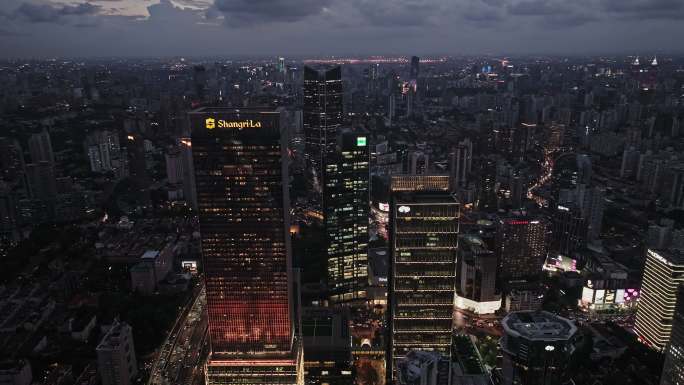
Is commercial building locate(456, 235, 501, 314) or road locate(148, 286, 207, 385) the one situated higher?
commercial building locate(456, 235, 501, 314)

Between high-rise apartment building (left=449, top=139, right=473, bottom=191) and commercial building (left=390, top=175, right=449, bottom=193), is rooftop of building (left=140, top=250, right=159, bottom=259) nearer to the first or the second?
commercial building (left=390, top=175, right=449, bottom=193)

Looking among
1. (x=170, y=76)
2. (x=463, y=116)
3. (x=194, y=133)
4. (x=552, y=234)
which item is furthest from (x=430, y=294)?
(x=170, y=76)

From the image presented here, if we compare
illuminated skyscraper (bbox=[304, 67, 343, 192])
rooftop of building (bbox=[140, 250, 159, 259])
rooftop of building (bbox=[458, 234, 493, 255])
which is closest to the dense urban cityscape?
rooftop of building (bbox=[458, 234, 493, 255])

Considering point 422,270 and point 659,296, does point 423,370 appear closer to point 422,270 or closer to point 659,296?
point 422,270

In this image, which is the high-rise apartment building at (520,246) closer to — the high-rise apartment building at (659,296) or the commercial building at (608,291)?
the commercial building at (608,291)

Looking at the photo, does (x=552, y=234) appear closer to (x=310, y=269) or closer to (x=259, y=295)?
(x=310, y=269)

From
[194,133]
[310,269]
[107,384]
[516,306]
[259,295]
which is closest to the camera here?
[194,133]

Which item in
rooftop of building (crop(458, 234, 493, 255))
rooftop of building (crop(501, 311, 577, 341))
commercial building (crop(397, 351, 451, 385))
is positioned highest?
rooftop of building (crop(501, 311, 577, 341))

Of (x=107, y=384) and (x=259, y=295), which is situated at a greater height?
(x=259, y=295)
